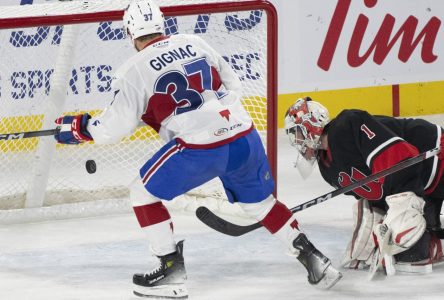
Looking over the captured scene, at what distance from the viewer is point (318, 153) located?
3.77 meters

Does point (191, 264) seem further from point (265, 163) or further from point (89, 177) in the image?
point (89, 177)

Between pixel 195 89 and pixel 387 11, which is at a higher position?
pixel 195 89

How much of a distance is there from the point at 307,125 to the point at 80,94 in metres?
1.59

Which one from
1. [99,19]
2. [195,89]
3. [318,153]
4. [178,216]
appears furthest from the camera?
[178,216]

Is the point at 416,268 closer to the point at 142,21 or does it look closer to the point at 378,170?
the point at 378,170

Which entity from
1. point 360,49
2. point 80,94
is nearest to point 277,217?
point 80,94

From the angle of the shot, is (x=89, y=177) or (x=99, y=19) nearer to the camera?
(x=99, y=19)

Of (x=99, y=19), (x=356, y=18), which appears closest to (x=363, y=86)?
(x=356, y=18)

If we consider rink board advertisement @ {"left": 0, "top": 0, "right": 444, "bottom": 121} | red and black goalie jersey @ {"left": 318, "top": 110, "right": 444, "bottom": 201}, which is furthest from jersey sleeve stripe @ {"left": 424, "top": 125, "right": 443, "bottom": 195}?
rink board advertisement @ {"left": 0, "top": 0, "right": 444, "bottom": 121}

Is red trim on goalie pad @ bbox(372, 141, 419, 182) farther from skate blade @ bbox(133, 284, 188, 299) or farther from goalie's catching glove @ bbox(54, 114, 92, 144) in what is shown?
goalie's catching glove @ bbox(54, 114, 92, 144)

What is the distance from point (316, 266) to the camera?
350 cm

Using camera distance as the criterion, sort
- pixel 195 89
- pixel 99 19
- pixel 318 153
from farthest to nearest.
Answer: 1. pixel 99 19
2. pixel 318 153
3. pixel 195 89

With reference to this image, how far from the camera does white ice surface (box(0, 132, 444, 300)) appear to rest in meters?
3.53

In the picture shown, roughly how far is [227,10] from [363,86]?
5.86 feet
